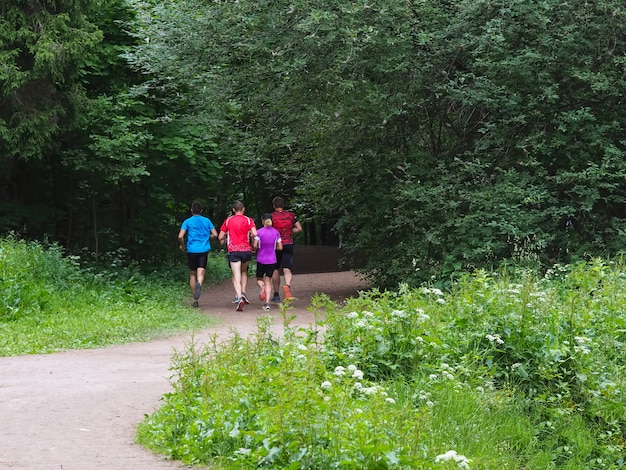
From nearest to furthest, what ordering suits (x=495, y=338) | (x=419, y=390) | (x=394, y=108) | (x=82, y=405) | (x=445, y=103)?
(x=419, y=390) → (x=82, y=405) → (x=495, y=338) → (x=394, y=108) → (x=445, y=103)

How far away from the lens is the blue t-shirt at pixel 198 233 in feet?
57.5

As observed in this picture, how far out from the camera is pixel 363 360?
25.6 ft

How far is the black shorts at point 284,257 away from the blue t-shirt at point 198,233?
1367 mm

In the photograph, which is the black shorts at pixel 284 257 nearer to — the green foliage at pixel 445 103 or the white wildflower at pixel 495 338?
the green foliage at pixel 445 103

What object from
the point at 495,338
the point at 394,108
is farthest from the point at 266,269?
the point at 495,338

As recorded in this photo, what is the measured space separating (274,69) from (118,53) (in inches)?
291

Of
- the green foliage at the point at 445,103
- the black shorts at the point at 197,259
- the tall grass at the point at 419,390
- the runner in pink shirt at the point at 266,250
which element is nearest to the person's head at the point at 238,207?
the runner in pink shirt at the point at 266,250

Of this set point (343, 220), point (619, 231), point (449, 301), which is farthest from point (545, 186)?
point (449, 301)

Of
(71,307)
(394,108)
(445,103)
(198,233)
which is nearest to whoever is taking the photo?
(71,307)

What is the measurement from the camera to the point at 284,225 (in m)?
17.3

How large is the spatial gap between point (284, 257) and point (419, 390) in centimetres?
1006

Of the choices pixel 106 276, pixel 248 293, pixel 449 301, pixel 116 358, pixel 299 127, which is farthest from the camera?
pixel 248 293

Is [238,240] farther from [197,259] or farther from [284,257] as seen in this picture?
→ [197,259]

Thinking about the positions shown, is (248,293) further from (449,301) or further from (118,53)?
(449,301)
